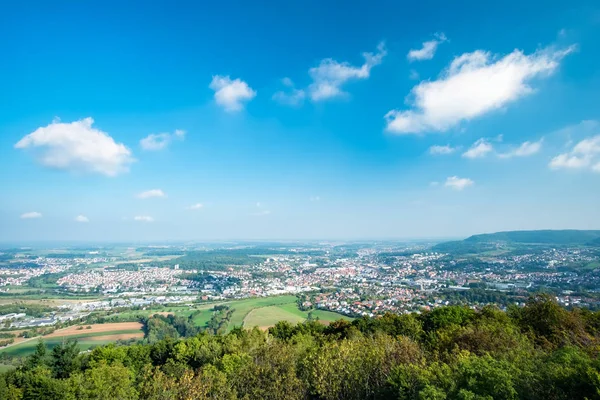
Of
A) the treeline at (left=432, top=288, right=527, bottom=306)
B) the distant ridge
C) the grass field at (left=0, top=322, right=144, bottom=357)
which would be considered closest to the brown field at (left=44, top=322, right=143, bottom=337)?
the grass field at (left=0, top=322, right=144, bottom=357)

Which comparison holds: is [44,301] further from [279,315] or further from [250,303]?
[279,315]

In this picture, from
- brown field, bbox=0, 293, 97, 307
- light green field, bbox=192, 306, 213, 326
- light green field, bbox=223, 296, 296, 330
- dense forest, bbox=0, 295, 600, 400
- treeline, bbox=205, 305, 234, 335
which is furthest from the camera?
brown field, bbox=0, 293, 97, 307

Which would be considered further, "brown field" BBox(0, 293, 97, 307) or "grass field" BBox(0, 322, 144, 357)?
"brown field" BBox(0, 293, 97, 307)

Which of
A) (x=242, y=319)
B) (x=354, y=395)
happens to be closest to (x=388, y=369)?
(x=354, y=395)

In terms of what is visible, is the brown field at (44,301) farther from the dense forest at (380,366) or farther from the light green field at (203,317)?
the dense forest at (380,366)

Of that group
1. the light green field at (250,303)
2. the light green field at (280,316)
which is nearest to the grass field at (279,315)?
the light green field at (280,316)

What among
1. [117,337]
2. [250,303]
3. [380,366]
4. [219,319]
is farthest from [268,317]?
[380,366]

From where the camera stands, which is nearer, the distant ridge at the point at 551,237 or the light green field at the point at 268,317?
the light green field at the point at 268,317

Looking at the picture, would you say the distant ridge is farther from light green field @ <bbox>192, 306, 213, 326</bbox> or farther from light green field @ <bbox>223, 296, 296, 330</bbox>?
light green field @ <bbox>192, 306, 213, 326</bbox>

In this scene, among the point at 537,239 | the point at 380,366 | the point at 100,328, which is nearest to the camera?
the point at 380,366
